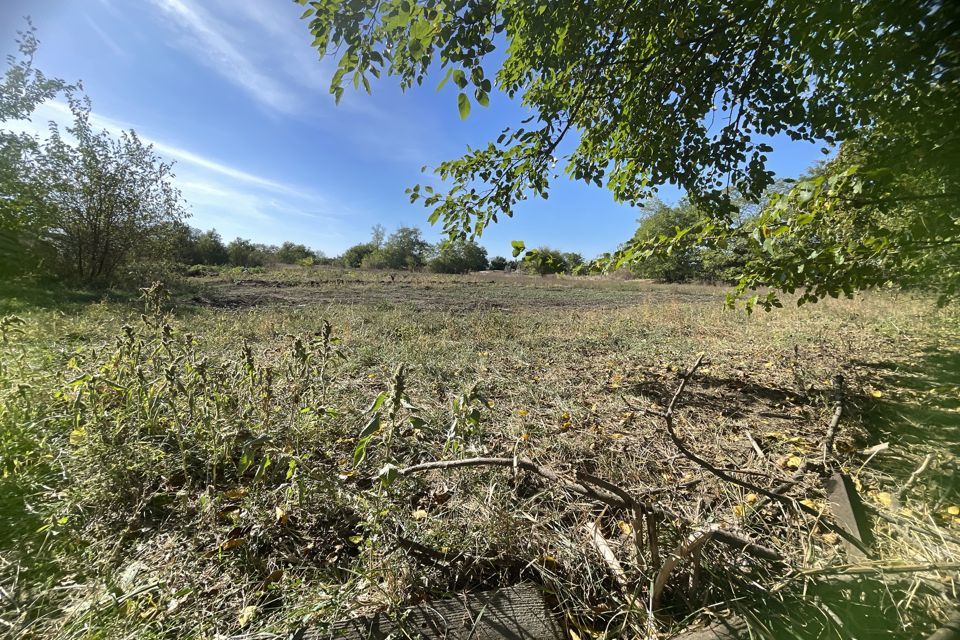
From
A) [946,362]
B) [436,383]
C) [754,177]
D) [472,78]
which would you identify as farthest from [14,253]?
[946,362]

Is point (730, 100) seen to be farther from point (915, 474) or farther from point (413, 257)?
point (413, 257)

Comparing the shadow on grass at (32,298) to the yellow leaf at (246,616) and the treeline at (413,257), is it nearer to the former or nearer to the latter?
the yellow leaf at (246,616)

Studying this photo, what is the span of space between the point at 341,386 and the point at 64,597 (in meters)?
2.07

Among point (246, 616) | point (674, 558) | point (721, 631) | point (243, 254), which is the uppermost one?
point (243, 254)

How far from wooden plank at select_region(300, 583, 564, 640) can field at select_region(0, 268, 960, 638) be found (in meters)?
0.08

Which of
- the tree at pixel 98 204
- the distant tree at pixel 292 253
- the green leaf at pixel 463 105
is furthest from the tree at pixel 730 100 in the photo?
the distant tree at pixel 292 253

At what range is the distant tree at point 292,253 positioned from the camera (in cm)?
4122

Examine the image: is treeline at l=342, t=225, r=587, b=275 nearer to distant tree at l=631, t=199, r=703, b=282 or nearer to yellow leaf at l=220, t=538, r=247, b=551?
distant tree at l=631, t=199, r=703, b=282

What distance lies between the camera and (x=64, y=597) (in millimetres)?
1165

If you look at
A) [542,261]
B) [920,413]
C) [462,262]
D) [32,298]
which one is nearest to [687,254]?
[920,413]

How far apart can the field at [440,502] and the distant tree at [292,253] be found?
43036 mm

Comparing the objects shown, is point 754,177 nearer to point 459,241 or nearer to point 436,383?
point 459,241

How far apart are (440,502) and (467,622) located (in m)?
0.67

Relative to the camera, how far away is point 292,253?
42500 millimetres
